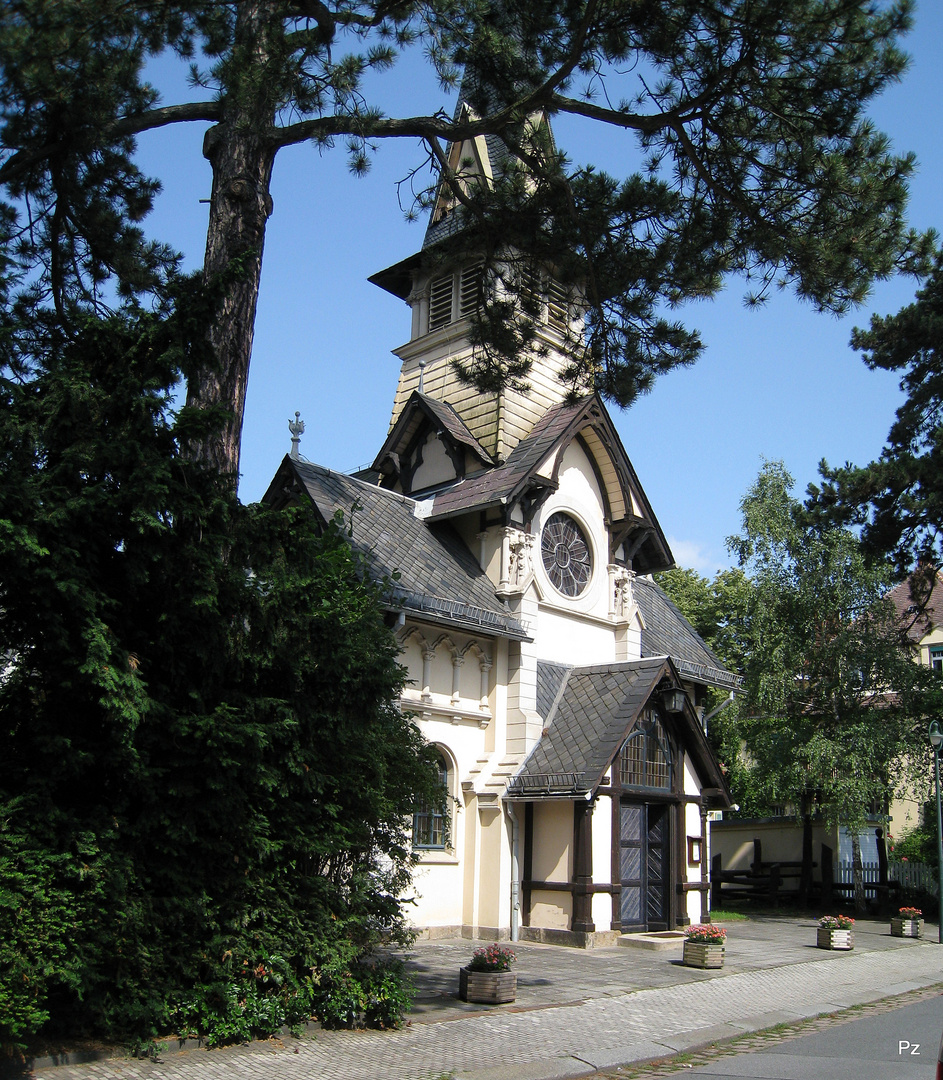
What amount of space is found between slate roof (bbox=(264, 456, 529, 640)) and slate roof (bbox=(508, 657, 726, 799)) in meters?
1.80

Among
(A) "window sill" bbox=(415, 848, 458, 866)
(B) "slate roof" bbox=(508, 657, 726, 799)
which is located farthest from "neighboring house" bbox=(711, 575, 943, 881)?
(A) "window sill" bbox=(415, 848, 458, 866)

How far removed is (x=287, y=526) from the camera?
927 centimetres

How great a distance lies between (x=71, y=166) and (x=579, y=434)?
1225 centimetres

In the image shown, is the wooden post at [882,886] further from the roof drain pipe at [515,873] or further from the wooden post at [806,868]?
the roof drain pipe at [515,873]

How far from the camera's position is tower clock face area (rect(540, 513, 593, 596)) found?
20562mm

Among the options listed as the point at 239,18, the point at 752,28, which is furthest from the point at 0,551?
the point at 752,28

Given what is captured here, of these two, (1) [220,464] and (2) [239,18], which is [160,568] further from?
(2) [239,18]

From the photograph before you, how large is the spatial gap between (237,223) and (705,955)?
11886 millimetres

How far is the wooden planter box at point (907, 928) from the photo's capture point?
20.6 meters

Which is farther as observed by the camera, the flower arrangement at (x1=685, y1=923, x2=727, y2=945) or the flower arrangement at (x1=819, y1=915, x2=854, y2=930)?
the flower arrangement at (x1=819, y1=915, x2=854, y2=930)

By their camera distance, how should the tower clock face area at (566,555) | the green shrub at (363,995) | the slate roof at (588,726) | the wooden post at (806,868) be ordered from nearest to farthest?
the green shrub at (363,995)
the slate roof at (588,726)
the tower clock face area at (566,555)
the wooden post at (806,868)

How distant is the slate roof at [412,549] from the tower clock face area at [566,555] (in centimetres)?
177

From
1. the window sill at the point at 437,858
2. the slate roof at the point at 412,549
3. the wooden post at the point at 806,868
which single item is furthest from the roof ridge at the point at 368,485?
the wooden post at the point at 806,868

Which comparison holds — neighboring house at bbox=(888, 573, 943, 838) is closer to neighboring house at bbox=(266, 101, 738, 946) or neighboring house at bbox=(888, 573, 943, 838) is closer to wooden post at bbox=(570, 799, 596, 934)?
neighboring house at bbox=(266, 101, 738, 946)
